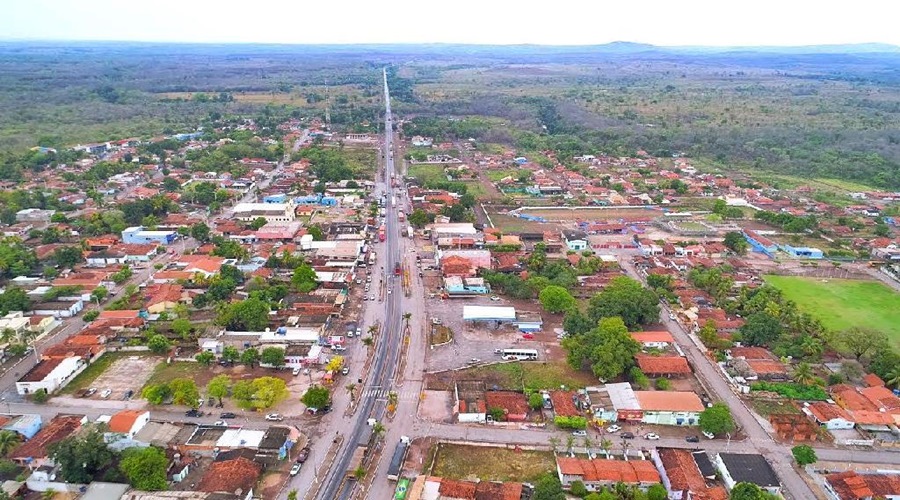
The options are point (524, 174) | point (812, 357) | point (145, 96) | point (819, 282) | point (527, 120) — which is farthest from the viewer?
point (145, 96)

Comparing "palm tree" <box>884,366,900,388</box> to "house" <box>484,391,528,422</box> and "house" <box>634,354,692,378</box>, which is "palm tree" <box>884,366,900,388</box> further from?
"house" <box>484,391,528,422</box>

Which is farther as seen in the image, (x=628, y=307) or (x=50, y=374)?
(x=628, y=307)

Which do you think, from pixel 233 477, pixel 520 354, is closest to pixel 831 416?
pixel 520 354

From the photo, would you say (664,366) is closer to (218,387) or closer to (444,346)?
(444,346)

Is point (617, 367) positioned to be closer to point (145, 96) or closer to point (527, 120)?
point (527, 120)

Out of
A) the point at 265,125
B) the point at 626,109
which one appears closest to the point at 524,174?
the point at 265,125

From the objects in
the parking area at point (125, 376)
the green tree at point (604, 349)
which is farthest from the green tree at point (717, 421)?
the parking area at point (125, 376)

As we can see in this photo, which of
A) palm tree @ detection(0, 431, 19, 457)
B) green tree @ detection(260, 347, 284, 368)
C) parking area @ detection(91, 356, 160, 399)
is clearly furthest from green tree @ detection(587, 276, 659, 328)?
palm tree @ detection(0, 431, 19, 457)
